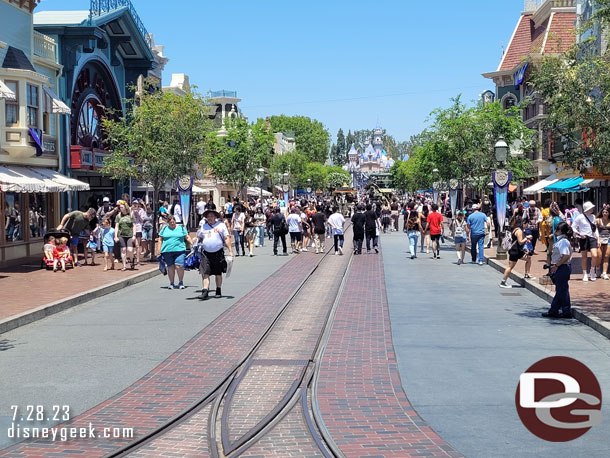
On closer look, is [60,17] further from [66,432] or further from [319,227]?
[66,432]

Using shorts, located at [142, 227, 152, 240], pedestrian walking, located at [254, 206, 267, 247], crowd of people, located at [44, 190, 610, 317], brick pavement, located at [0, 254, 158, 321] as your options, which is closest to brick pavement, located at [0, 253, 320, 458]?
crowd of people, located at [44, 190, 610, 317]

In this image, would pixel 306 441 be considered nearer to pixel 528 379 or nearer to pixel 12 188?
pixel 528 379

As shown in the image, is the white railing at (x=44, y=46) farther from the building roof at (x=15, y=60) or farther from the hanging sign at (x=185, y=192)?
the hanging sign at (x=185, y=192)

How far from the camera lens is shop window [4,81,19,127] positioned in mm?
23688

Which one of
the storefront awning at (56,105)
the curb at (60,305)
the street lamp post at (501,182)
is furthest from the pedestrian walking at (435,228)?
the storefront awning at (56,105)

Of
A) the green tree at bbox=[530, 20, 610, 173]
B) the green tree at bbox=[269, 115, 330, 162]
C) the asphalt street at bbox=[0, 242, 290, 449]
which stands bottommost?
the asphalt street at bbox=[0, 242, 290, 449]

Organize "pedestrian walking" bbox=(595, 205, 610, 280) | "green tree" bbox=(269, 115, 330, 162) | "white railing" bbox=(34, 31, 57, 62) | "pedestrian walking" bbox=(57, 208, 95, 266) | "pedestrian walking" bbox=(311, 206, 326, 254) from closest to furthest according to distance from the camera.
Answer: "pedestrian walking" bbox=(595, 205, 610, 280) < "pedestrian walking" bbox=(57, 208, 95, 266) < "white railing" bbox=(34, 31, 57, 62) < "pedestrian walking" bbox=(311, 206, 326, 254) < "green tree" bbox=(269, 115, 330, 162)

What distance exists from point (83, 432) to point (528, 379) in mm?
4448

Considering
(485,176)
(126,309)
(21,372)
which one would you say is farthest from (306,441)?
(485,176)

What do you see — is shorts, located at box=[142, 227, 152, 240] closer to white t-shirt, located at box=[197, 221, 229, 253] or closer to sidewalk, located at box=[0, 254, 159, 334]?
sidewalk, located at box=[0, 254, 159, 334]

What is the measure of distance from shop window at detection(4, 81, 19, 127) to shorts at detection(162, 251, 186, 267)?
1013 centimetres

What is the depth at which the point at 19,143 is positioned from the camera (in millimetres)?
23875

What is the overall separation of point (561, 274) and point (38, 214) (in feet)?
64.3

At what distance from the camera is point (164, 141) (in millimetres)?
24234
